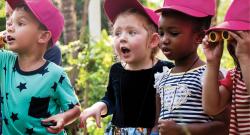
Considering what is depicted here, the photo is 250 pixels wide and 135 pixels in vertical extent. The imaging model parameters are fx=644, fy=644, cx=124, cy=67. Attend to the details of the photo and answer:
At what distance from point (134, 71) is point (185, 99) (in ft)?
2.10

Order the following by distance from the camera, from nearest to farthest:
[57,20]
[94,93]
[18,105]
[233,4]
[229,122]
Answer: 1. [233,4]
2. [229,122]
3. [18,105]
4. [57,20]
5. [94,93]

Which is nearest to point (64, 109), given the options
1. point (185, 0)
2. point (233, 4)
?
point (185, 0)

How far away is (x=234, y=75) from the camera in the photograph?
3420mm

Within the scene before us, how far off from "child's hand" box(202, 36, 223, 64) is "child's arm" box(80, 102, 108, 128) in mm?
1018

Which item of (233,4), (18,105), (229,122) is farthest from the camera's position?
(18,105)

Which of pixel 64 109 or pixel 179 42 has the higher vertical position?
pixel 179 42

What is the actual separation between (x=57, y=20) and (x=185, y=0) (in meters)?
1.04

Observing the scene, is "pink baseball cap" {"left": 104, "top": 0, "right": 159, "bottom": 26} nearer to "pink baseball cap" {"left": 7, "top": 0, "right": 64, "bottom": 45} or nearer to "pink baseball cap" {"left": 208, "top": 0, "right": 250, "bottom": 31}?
"pink baseball cap" {"left": 7, "top": 0, "right": 64, "bottom": 45}

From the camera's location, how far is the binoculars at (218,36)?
3.18 metres

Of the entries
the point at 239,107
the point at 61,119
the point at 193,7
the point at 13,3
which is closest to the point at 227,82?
the point at 239,107

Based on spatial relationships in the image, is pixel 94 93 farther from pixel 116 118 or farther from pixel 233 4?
pixel 233 4

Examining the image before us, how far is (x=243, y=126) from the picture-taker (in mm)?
3328

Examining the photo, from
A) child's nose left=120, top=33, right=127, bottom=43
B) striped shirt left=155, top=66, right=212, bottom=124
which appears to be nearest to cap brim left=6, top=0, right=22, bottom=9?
child's nose left=120, top=33, right=127, bottom=43

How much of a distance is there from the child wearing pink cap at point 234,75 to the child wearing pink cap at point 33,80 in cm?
105
